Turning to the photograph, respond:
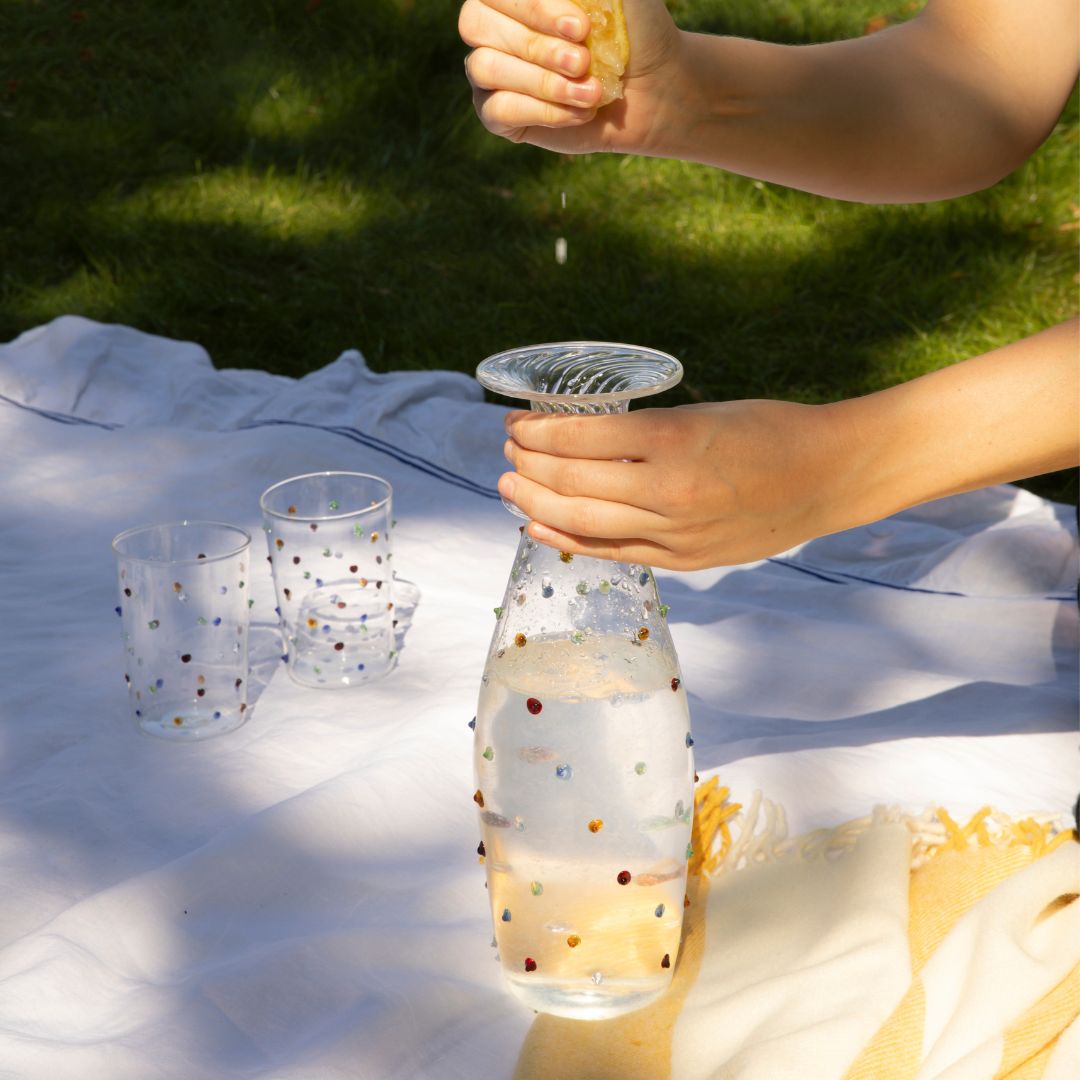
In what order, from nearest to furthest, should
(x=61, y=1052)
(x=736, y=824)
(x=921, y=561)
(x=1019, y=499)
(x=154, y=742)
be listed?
1. (x=61, y=1052)
2. (x=736, y=824)
3. (x=154, y=742)
4. (x=921, y=561)
5. (x=1019, y=499)

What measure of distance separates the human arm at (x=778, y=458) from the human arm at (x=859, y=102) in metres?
0.47

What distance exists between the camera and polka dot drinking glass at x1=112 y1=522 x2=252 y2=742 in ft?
5.43

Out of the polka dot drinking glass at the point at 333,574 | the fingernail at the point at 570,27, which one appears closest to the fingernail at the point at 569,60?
the fingernail at the point at 570,27

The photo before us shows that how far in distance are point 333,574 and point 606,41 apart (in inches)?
29.8

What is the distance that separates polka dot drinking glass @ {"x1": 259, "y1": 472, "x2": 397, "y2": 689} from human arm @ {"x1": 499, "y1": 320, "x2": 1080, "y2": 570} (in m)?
0.66

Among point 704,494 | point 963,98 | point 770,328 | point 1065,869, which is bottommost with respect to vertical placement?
point 770,328

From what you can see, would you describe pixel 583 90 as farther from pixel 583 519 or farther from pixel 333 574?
pixel 333 574

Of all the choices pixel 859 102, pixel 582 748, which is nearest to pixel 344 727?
pixel 582 748

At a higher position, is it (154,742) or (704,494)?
(704,494)

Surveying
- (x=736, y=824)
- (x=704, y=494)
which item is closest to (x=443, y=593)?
(x=736, y=824)

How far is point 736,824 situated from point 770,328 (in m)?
2.26

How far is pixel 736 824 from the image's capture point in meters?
1.48

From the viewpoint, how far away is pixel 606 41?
132 cm

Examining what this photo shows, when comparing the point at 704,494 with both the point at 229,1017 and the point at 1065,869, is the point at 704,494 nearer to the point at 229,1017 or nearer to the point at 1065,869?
the point at 1065,869
